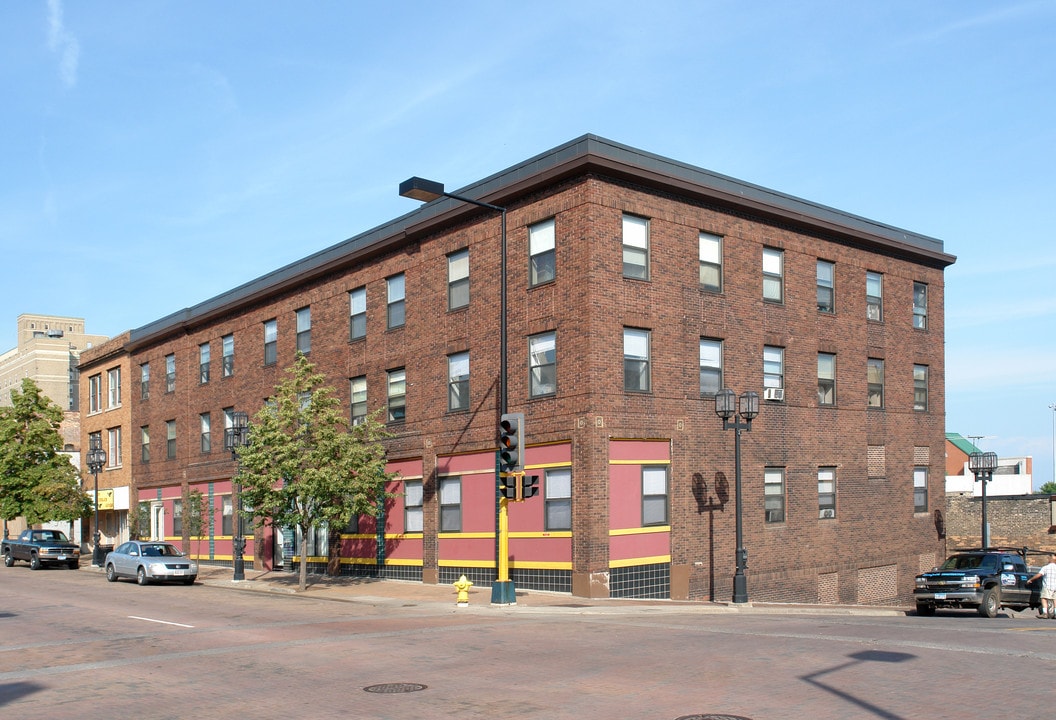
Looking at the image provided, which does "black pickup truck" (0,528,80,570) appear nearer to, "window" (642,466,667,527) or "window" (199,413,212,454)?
"window" (199,413,212,454)

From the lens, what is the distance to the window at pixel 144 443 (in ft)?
173

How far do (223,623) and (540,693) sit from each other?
11240 mm

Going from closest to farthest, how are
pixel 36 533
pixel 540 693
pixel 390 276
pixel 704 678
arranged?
pixel 540 693 → pixel 704 678 → pixel 390 276 → pixel 36 533

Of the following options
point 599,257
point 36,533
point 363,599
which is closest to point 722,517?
point 599,257

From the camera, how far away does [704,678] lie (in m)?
13.3

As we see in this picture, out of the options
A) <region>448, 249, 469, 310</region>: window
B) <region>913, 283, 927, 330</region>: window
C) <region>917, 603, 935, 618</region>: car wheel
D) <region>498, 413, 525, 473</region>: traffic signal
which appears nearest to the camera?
<region>498, 413, 525, 473</region>: traffic signal

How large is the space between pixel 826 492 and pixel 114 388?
4071 cm

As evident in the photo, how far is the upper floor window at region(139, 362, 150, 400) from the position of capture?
5308 centimetres

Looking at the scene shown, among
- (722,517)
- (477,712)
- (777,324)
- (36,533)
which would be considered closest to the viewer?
(477,712)

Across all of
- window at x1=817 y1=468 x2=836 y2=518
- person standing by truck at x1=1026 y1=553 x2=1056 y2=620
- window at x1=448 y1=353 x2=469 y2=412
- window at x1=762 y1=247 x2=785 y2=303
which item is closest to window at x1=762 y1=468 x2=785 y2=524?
window at x1=817 y1=468 x2=836 y2=518

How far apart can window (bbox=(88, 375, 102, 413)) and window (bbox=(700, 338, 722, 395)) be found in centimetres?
4165

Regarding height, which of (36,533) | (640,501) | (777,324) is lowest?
(36,533)

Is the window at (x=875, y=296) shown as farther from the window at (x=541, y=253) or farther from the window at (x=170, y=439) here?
the window at (x=170, y=439)

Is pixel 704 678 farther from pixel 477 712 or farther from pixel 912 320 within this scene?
pixel 912 320
